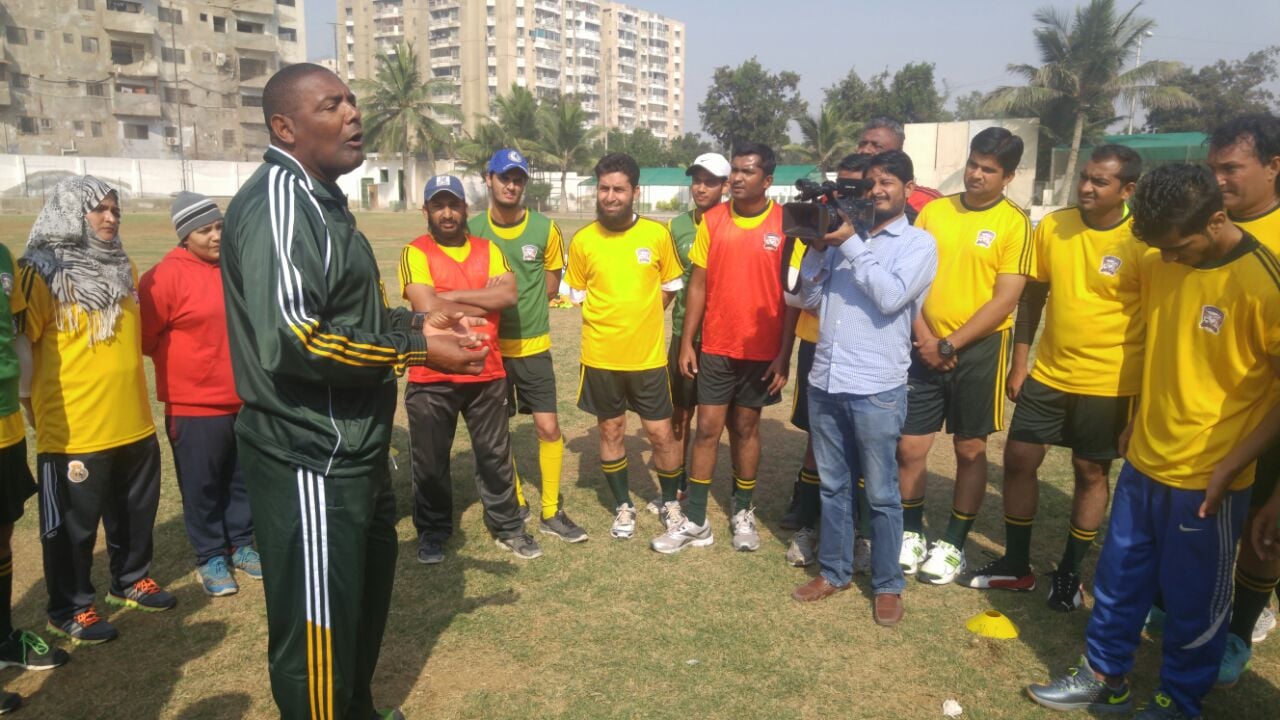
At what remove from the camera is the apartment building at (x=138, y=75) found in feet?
175

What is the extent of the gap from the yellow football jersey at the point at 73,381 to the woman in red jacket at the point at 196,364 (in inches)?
13.8

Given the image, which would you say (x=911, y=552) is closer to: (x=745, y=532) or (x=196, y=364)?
(x=745, y=532)

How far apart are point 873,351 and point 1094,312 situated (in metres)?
1.14

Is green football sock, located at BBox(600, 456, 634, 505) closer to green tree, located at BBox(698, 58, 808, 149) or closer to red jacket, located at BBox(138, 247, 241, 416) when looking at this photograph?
red jacket, located at BBox(138, 247, 241, 416)

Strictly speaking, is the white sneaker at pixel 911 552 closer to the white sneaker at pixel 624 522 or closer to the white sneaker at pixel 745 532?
the white sneaker at pixel 745 532

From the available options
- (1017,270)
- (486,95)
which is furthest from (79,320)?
(486,95)

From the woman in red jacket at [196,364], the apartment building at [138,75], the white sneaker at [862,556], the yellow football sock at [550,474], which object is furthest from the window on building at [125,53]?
the white sneaker at [862,556]

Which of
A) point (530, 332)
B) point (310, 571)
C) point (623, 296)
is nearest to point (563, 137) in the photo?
point (530, 332)

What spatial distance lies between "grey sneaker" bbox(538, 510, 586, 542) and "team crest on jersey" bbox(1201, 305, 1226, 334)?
349 centimetres

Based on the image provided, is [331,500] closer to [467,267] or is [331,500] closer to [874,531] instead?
[467,267]

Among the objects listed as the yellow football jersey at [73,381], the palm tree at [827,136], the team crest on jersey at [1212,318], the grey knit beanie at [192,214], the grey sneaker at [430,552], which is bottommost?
the grey sneaker at [430,552]

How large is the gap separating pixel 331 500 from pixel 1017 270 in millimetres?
3619

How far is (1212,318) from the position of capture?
3.01m

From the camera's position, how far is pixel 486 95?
90.1 metres
